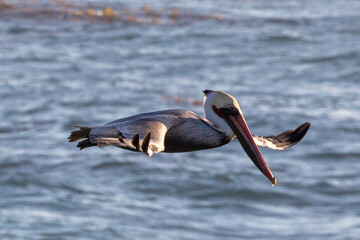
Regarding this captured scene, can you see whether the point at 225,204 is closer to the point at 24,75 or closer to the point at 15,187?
the point at 15,187

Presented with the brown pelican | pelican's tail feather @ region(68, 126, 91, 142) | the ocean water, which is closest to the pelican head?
the brown pelican

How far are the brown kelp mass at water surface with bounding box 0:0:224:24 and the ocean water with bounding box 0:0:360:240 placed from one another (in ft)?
0.31

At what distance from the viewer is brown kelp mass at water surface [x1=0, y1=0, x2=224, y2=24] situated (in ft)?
169

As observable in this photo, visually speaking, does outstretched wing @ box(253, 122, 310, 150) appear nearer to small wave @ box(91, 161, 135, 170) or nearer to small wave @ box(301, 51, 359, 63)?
small wave @ box(91, 161, 135, 170)

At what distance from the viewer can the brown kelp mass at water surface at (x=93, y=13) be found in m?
51.6

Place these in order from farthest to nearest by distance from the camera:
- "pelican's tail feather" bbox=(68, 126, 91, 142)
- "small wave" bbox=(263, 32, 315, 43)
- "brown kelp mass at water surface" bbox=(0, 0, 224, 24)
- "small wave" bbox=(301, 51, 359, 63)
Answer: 1. "small wave" bbox=(263, 32, 315, 43)
2. "brown kelp mass at water surface" bbox=(0, 0, 224, 24)
3. "small wave" bbox=(301, 51, 359, 63)
4. "pelican's tail feather" bbox=(68, 126, 91, 142)

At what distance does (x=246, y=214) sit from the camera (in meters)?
37.7

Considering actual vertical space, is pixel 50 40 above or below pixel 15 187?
above

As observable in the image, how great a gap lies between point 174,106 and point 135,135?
36278mm

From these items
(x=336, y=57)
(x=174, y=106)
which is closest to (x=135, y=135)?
(x=174, y=106)

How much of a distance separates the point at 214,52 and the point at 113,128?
1793 inches

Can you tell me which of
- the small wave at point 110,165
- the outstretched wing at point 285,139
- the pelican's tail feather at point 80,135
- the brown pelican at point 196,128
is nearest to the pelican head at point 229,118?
the brown pelican at point 196,128

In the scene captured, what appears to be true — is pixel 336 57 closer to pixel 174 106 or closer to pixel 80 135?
pixel 174 106

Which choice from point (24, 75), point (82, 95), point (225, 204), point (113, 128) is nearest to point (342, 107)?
point (225, 204)
